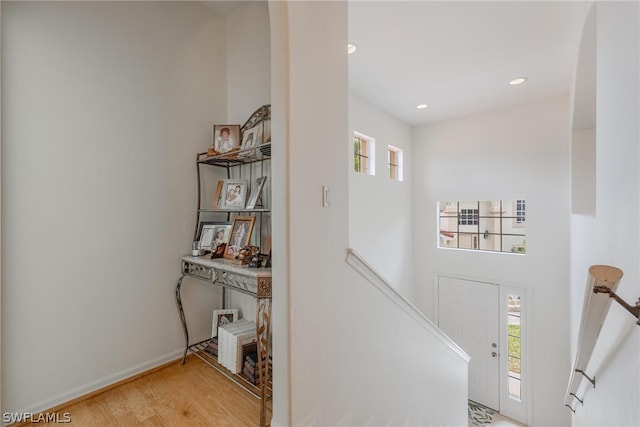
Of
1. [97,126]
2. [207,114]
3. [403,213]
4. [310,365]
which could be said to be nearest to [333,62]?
[207,114]

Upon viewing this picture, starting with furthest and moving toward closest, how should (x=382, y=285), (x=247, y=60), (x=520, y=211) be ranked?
(x=520, y=211) < (x=247, y=60) < (x=382, y=285)

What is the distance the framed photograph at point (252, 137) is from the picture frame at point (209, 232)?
0.56 meters

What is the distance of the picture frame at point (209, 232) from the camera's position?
1.99 m

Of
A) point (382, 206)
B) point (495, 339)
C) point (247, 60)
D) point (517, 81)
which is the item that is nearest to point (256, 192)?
point (247, 60)

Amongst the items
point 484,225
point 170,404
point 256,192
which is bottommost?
point 170,404

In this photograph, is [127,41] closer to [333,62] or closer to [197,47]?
[197,47]

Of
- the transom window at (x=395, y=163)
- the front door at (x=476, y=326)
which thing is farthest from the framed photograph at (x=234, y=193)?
the front door at (x=476, y=326)

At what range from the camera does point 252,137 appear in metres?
1.88

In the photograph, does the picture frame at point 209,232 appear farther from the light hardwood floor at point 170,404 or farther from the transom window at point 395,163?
the transom window at point 395,163

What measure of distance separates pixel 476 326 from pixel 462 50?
4.12m

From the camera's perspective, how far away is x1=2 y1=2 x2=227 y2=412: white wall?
55.9 inches

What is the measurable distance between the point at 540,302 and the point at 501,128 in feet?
8.84

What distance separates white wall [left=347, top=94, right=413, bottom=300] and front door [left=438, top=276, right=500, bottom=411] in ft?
2.33

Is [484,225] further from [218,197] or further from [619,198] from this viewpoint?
[218,197]
